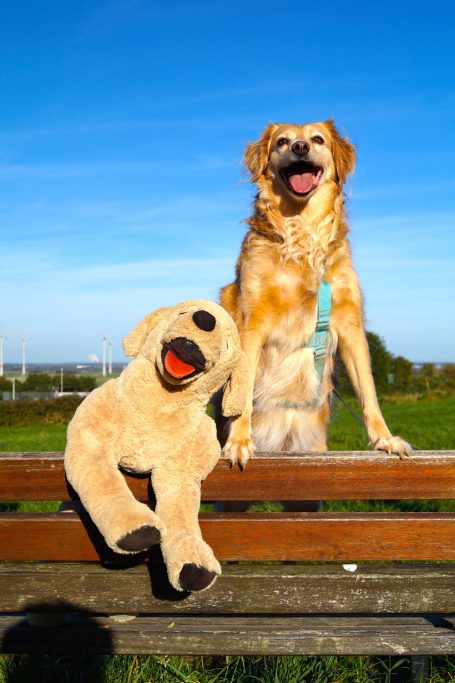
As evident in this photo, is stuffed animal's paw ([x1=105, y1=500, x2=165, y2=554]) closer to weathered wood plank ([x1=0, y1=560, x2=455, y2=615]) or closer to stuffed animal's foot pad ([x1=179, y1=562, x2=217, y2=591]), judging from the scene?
stuffed animal's foot pad ([x1=179, y1=562, x2=217, y2=591])

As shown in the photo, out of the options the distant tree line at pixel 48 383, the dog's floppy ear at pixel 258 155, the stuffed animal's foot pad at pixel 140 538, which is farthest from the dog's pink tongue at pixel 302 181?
the distant tree line at pixel 48 383

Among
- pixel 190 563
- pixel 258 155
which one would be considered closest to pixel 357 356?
pixel 258 155

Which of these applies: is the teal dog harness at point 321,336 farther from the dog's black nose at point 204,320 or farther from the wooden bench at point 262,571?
the dog's black nose at point 204,320

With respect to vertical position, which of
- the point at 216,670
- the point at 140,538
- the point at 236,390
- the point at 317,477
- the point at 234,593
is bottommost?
the point at 216,670

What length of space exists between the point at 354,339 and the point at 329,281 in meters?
0.38

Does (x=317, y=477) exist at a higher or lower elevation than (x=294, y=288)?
lower

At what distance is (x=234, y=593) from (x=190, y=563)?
0.41 m

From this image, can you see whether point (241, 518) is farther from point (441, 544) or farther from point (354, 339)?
point (354, 339)

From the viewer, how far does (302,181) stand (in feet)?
14.5

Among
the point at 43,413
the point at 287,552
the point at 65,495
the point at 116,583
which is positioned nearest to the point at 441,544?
the point at 287,552

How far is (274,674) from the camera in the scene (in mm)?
2943

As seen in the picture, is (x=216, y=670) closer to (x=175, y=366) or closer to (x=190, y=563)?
(x=190, y=563)

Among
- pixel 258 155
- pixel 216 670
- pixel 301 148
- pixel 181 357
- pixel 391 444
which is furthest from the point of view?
pixel 258 155

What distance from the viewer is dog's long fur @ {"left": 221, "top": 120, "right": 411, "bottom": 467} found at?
4113mm
